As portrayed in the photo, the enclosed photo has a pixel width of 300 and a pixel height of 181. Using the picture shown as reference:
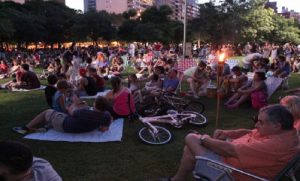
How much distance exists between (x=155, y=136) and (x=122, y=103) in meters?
1.66

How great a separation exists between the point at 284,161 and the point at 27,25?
135ft

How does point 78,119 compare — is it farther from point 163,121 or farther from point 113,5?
point 113,5

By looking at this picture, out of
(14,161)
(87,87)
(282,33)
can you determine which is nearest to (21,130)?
(87,87)

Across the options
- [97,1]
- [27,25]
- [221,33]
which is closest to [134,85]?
[27,25]

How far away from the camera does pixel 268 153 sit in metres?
3.67

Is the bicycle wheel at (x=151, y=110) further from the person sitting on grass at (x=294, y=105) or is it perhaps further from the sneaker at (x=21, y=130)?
the person sitting on grass at (x=294, y=105)

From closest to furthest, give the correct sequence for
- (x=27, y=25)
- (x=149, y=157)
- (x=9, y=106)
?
(x=149, y=157), (x=9, y=106), (x=27, y=25)

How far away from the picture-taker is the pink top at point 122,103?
8.21m

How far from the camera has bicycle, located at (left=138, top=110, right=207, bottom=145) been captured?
22.5 feet

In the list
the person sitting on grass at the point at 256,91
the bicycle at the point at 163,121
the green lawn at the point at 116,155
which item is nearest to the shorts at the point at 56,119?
the green lawn at the point at 116,155

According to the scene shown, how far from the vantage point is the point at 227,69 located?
13406 mm

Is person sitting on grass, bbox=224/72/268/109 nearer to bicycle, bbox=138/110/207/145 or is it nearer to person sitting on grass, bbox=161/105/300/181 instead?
bicycle, bbox=138/110/207/145

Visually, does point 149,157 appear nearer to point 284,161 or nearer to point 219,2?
point 284,161

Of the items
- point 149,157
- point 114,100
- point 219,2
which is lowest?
point 149,157
